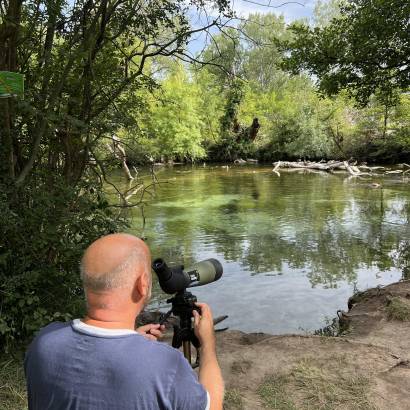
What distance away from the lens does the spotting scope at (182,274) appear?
1766mm

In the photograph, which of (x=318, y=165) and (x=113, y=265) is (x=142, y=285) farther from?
(x=318, y=165)

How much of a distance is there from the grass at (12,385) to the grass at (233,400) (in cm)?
139

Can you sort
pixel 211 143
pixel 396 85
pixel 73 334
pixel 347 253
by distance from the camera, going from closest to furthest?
pixel 73 334
pixel 347 253
pixel 396 85
pixel 211 143

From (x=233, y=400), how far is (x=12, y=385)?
1607 mm

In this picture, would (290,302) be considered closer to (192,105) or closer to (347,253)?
(347,253)

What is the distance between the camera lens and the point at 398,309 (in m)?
5.41

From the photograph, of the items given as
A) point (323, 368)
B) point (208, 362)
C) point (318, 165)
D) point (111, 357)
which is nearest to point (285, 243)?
point (323, 368)

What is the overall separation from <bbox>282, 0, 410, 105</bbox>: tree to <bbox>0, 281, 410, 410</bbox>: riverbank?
724 centimetres

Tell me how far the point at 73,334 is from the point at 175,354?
11.8 inches

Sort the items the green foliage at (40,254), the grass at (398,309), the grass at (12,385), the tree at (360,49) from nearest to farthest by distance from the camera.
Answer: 1. the grass at (12,385)
2. the green foliage at (40,254)
3. the grass at (398,309)
4. the tree at (360,49)

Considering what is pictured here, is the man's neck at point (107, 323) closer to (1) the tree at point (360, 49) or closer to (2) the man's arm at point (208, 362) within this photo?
(2) the man's arm at point (208, 362)

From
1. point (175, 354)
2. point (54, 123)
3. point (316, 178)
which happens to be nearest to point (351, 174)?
point (316, 178)

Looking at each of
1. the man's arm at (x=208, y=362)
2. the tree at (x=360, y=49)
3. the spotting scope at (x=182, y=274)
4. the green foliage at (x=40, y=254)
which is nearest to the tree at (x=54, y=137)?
the green foliage at (x=40, y=254)

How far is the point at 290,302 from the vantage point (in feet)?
23.8
